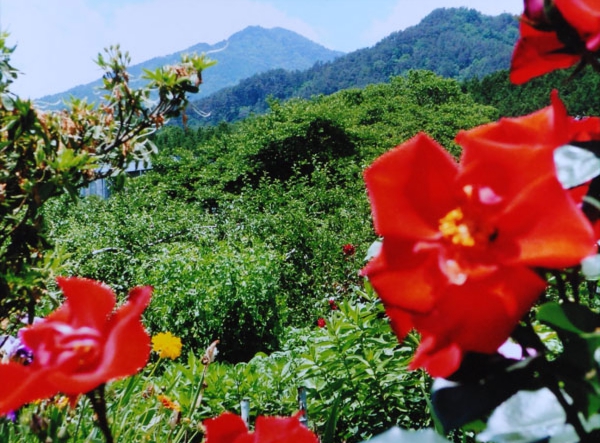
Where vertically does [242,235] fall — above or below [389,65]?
above

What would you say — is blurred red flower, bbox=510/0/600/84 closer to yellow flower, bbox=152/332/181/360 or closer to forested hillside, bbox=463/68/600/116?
yellow flower, bbox=152/332/181/360

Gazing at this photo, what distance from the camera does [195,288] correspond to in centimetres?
463

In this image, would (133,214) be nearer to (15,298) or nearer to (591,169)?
(15,298)

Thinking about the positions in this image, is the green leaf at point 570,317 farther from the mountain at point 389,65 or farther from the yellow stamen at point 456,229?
the mountain at point 389,65

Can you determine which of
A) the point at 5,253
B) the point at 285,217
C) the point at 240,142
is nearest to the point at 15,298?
the point at 5,253

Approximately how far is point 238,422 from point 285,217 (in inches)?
250

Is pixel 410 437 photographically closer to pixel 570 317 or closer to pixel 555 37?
pixel 570 317

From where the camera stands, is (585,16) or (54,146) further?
(54,146)

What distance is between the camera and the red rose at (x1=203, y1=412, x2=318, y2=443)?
453mm

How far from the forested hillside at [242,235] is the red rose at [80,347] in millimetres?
1338

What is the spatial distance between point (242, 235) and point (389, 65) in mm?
85583

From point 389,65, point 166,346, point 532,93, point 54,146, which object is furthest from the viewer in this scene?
→ point 389,65

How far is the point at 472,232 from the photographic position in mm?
373

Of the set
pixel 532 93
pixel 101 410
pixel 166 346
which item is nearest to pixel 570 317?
pixel 101 410
